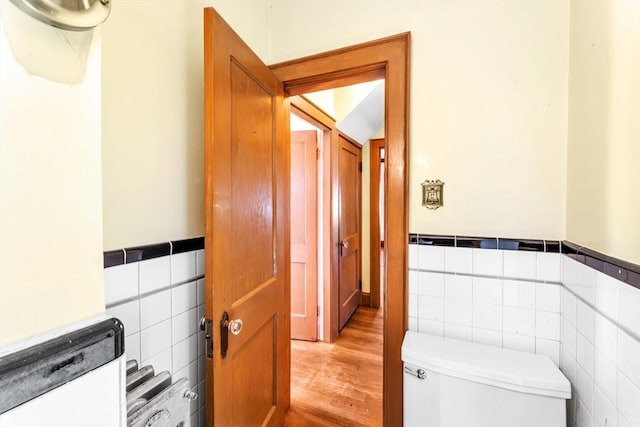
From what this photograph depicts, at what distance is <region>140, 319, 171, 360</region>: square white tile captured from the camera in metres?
0.89

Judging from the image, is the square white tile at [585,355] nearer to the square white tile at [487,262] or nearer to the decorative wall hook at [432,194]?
the square white tile at [487,262]

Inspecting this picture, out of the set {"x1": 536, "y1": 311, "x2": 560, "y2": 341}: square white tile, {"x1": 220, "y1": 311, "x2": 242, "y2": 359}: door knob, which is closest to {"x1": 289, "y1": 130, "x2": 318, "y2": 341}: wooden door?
{"x1": 220, "y1": 311, "x2": 242, "y2": 359}: door knob

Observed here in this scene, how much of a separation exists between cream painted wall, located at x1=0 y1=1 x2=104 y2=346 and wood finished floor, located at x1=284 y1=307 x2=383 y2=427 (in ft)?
5.45

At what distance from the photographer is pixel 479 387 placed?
38.8 inches

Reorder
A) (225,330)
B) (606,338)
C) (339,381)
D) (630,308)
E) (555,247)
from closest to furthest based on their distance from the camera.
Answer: (630,308)
(606,338)
(225,330)
(555,247)
(339,381)

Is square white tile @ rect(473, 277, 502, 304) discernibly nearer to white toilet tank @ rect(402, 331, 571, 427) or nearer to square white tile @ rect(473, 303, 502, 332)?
square white tile @ rect(473, 303, 502, 332)

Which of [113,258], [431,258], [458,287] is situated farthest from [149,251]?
[458,287]

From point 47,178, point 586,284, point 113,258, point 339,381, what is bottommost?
point 339,381

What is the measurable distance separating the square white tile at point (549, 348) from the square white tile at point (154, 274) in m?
1.46

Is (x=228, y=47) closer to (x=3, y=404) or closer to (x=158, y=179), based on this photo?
(x=158, y=179)

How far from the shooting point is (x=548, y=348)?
1105mm

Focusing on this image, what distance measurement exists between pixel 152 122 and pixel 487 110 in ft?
4.33

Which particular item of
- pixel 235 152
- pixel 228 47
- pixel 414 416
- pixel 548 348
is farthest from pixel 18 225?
pixel 548 348

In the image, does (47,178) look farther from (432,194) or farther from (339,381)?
(339,381)
